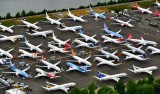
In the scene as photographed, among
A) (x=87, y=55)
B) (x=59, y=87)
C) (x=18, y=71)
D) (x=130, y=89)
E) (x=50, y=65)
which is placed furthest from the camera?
(x=87, y=55)

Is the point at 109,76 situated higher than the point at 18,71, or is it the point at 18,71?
the point at 18,71

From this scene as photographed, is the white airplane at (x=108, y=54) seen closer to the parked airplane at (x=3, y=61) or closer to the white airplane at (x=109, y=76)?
the white airplane at (x=109, y=76)

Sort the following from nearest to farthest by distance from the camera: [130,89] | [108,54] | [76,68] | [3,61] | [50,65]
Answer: [130,89] < [76,68] < [50,65] < [3,61] < [108,54]

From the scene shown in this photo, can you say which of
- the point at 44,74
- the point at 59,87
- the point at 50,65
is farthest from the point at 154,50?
the point at 59,87

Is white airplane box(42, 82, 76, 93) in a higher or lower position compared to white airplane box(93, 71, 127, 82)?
higher

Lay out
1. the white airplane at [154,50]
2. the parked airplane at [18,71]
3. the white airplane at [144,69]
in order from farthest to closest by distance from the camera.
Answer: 1. the white airplane at [154,50]
2. the white airplane at [144,69]
3. the parked airplane at [18,71]

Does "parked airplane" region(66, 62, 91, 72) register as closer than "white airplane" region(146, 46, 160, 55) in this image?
Yes

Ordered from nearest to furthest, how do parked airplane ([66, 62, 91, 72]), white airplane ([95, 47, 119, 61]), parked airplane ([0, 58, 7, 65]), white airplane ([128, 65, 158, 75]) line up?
parked airplane ([66, 62, 91, 72]), white airplane ([128, 65, 158, 75]), parked airplane ([0, 58, 7, 65]), white airplane ([95, 47, 119, 61])

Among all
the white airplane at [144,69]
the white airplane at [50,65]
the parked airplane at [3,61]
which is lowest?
the white airplane at [144,69]

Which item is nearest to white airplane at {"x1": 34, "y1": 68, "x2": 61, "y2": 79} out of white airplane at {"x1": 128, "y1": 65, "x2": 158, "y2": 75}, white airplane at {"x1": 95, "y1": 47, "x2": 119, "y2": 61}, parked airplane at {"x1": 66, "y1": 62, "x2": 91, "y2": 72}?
parked airplane at {"x1": 66, "y1": 62, "x2": 91, "y2": 72}

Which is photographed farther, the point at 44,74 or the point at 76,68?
the point at 76,68

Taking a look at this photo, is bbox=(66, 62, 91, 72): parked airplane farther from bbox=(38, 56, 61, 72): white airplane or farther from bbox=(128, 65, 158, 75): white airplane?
bbox=(128, 65, 158, 75): white airplane

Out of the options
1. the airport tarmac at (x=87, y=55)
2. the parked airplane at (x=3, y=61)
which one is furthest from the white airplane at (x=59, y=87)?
the parked airplane at (x=3, y=61)

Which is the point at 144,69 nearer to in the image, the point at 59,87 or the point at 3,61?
the point at 59,87
